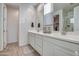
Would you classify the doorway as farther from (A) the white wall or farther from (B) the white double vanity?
(B) the white double vanity

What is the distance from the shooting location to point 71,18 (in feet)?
6.83

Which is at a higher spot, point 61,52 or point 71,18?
Answer: point 71,18

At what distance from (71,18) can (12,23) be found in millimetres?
2121

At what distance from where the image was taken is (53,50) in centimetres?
199

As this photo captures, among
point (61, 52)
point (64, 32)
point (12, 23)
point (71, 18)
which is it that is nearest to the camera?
point (61, 52)

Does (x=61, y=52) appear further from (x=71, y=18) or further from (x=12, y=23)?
(x=12, y=23)

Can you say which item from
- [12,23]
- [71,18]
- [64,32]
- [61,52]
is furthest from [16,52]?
[71,18]

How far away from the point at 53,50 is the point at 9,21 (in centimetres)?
218

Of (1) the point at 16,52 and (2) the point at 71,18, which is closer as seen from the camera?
(2) the point at 71,18

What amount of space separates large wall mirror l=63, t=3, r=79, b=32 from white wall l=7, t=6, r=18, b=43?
176cm

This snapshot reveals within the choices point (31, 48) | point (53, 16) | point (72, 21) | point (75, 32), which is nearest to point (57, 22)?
point (53, 16)

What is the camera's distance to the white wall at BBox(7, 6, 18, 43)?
3.49 meters

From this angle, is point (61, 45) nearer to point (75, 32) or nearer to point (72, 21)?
point (75, 32)

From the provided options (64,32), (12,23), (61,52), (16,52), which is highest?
(12,23)
